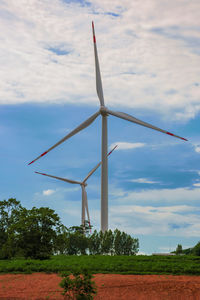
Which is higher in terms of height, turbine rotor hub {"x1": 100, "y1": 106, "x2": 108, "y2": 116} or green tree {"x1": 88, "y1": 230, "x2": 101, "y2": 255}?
turbine rotor hub {"x1": 100, "y1": 106, "x2": 108, "y2": 116}

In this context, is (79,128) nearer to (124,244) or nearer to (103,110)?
(103,110)

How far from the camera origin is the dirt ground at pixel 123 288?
78.6 feet

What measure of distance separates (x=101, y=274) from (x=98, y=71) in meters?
40.4

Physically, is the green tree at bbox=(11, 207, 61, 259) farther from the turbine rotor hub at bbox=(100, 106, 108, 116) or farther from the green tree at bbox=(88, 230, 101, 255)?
the turbine rotor hub at bbox=(100, 106, 108, 116)

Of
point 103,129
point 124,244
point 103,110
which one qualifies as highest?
point 103,110

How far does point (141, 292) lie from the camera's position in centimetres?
2422

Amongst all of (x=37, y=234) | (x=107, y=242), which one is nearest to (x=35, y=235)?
(x=37, y=234)

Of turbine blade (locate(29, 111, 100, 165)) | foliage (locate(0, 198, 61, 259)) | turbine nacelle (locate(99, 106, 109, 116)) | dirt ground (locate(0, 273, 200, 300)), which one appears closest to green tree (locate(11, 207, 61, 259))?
foliage (locate(0, 198, 61, 259))

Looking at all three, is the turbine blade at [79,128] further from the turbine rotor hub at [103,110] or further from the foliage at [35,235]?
the foliage at [35,235]

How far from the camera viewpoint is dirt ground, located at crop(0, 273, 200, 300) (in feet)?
78.6

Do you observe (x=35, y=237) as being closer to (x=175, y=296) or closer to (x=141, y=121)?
(x=175, y=296)

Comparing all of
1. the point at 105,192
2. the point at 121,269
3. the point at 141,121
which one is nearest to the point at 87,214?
the point at 105,192

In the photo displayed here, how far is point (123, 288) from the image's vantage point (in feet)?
81.1

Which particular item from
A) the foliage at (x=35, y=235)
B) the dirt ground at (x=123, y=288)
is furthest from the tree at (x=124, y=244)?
the dirt ground at (x=123, y=288)
